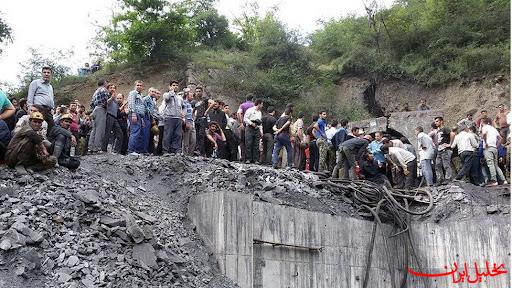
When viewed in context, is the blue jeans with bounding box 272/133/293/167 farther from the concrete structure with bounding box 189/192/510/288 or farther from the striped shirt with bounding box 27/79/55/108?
the striped shirt with bounding box 27/79/55/108

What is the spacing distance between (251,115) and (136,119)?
2881 millimetres

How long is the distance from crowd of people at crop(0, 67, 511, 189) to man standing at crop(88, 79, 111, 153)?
0.02m

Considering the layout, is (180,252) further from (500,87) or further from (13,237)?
(500,87)

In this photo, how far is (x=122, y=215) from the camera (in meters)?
8.38

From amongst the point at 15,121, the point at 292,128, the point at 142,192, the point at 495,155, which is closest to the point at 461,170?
the point at 495,155

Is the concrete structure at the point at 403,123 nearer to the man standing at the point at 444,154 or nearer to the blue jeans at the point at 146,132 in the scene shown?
the man standing at the point at 444,154

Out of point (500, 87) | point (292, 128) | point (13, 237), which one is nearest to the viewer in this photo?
point (13, 237)

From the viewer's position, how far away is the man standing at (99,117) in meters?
11.2

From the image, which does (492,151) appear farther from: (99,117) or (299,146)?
(99,117)

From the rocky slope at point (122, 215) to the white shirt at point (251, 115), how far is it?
1.57 metres

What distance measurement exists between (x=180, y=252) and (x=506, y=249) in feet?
21.7

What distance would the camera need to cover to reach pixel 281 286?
9.80m

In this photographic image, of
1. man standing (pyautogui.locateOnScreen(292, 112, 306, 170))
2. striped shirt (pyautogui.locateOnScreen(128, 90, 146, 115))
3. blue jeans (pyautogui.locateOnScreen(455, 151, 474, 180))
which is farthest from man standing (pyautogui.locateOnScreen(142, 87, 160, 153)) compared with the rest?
blue jeans (pyautogui.locateOnScreen(455, 151, 474, 180))

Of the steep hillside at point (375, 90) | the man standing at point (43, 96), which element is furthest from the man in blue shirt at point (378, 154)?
the steep hillside at point (375, 90)
